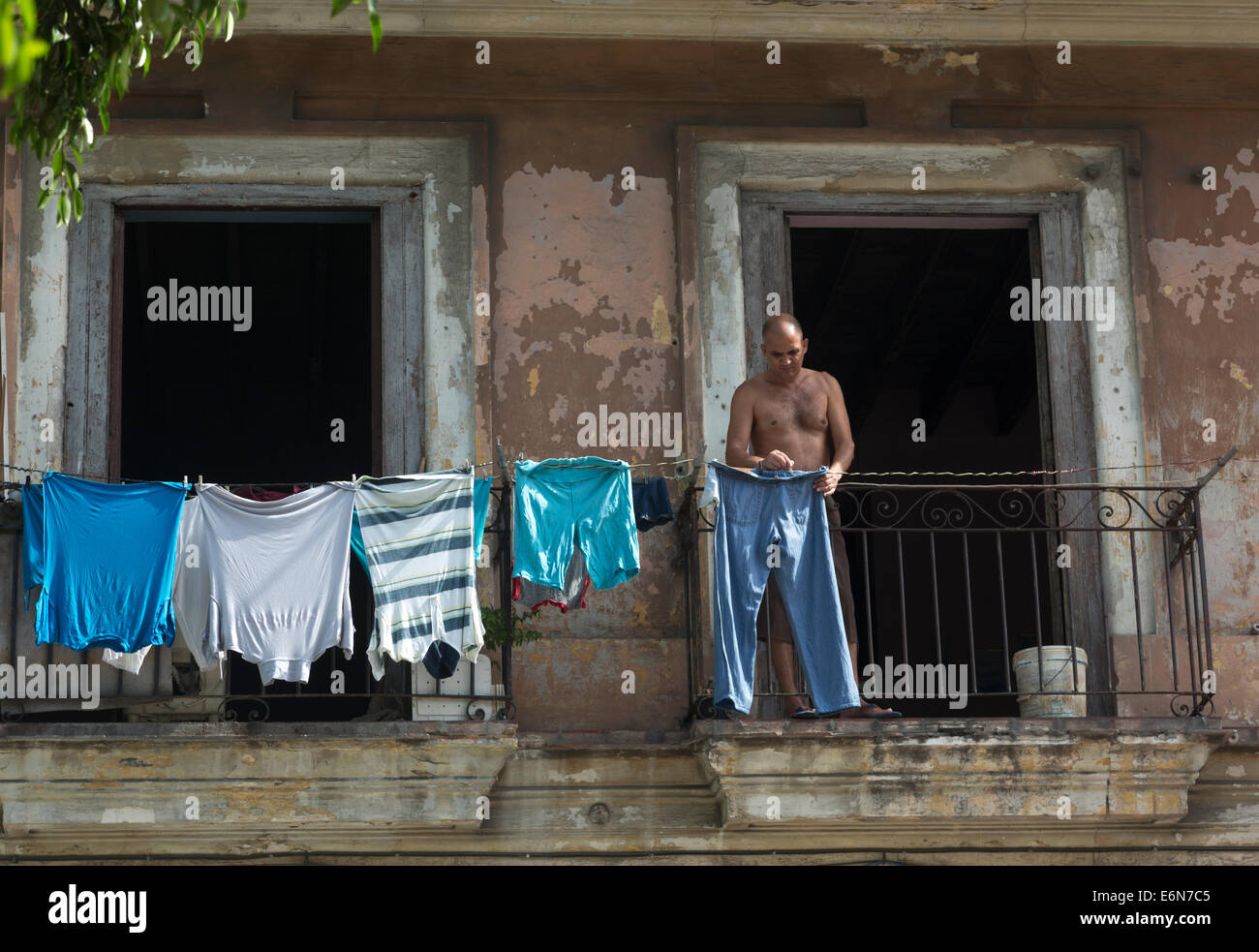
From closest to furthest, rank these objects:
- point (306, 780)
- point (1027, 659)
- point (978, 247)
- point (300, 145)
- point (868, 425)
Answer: point (306, 780), point (1027, 659), point (300, 145), point (978, 247), point (868, 425)

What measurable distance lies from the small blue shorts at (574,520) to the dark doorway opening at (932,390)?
3.91m

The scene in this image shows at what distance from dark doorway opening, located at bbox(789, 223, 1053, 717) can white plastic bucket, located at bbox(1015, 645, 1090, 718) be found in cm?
381

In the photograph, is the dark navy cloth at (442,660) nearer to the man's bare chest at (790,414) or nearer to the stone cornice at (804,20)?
the man's bare chest at (790,414)

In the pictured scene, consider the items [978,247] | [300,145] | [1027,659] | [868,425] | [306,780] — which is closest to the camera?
[306,780]

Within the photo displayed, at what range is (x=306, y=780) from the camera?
7.91m

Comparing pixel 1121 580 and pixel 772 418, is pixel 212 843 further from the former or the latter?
pixel 1121 580

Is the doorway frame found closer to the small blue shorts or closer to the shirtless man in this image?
the shirtless man

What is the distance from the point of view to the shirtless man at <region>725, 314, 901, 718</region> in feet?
27.4

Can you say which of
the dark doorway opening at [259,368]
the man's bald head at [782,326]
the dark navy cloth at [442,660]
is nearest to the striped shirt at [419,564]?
the dark navy cloth at [442,660]

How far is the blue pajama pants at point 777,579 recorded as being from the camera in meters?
7.98

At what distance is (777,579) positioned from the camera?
Answer: 812cm

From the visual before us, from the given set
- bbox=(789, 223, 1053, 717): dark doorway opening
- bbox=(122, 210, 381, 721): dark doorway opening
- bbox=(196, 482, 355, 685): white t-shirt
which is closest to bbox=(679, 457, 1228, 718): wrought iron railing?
bbox=(196, 482, 355, 685): white t-shirt

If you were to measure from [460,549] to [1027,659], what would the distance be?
2544mm
